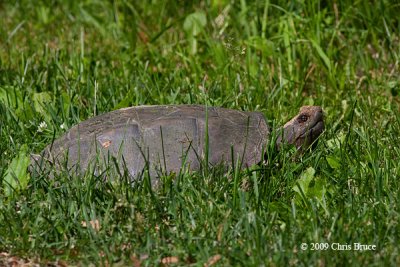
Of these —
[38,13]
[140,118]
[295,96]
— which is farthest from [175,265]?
[38,13]

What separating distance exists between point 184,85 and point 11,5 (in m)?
2.37

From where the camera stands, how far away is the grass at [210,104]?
3.27 metres

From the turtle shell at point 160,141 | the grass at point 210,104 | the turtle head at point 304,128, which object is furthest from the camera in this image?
the turtle head at point 304,128

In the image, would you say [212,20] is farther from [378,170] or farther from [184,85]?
[378,170]

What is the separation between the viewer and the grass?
3268 millimetres

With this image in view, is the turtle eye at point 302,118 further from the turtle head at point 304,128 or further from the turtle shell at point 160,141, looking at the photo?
the turtle shell at point 160,141

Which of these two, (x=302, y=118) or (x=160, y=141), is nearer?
(x=160, y=141)

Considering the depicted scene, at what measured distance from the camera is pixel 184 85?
5258mm

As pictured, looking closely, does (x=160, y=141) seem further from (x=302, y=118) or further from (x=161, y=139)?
(x=302, y=118)

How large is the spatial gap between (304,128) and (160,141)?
80 cm

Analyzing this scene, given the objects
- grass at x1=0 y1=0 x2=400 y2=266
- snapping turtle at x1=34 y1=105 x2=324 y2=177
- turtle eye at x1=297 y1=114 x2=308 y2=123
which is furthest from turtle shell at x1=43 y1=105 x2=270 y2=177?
turtle eye at x1=297 y1=114 x2=308 y2=123

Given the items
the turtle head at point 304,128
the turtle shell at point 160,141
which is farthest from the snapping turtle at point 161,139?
the turtle head at point 304,128

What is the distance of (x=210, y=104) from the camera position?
15.8ft

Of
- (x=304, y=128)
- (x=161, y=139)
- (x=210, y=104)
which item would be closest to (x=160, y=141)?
(x=161, y=139)
